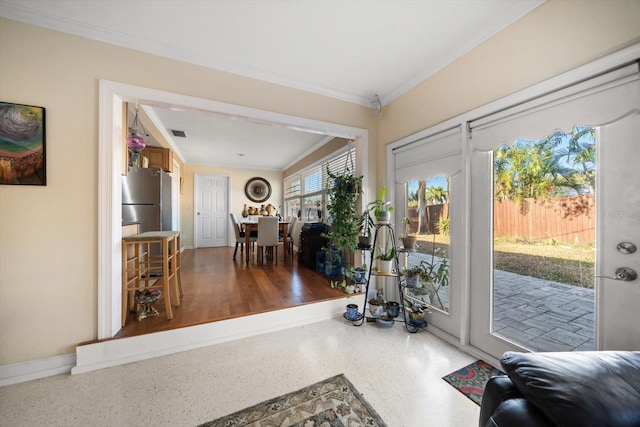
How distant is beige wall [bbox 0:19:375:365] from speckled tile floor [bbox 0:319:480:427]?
1.16 feet

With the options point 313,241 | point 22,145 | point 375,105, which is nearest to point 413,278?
point 375,105

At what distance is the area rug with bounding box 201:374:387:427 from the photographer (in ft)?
3.94

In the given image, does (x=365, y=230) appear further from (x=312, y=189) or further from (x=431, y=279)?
(x=312, y=189)

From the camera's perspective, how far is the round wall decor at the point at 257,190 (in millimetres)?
6697

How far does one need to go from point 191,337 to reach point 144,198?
6.39ft

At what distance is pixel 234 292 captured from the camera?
106 inches

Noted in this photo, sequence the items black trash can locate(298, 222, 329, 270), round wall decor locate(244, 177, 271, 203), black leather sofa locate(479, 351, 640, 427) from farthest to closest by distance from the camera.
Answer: round wall decor locate(244, 177, 271, 203), black trash can locate(298, 222, 329, 270), black leather sofa locate(479, 351, 640, 427)

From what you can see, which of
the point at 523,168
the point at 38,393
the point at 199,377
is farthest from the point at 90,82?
the point at 523,168

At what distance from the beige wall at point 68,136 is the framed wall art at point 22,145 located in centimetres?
4

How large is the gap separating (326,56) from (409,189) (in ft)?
4.96

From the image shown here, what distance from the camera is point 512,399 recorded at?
76 cm

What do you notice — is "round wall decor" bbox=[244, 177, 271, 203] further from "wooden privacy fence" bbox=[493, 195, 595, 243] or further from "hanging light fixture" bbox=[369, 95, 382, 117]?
"wooden privacy fence" bbox=[493, 195, 595, 243]

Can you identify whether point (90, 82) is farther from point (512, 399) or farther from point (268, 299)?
point (512, 399)

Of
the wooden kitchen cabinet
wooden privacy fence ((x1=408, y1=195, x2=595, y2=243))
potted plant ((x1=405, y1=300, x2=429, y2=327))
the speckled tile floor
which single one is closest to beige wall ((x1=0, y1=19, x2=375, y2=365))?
the speckled tile floor
